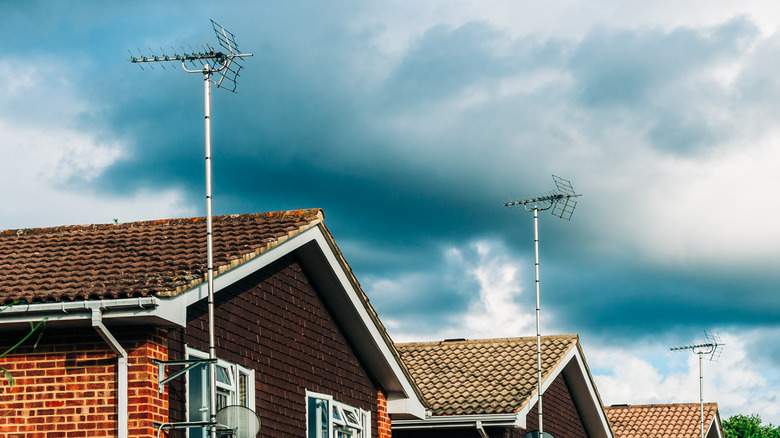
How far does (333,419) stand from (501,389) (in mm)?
6475

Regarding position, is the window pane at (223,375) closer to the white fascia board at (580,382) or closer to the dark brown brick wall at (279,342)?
the dark brown brick wall at (279,342)

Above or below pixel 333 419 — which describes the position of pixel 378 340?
above

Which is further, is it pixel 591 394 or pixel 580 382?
pixel 591 394

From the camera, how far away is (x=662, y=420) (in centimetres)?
3362

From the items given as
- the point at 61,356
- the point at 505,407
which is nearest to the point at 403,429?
the point at 505,407

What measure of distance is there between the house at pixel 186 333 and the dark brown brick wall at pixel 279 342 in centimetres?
3

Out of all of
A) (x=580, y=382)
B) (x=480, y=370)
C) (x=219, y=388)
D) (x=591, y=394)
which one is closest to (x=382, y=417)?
(x=480, y=370)

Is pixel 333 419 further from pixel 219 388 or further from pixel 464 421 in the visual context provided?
pixel 464 421

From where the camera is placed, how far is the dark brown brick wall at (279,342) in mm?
14219

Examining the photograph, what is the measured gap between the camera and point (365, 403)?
1905cm

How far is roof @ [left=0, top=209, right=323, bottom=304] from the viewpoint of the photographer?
12.0m

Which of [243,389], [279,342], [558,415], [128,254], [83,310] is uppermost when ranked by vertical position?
[128,254]

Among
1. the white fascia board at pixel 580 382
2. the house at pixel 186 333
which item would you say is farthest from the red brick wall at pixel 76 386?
the white fascia board at pixel 580 382

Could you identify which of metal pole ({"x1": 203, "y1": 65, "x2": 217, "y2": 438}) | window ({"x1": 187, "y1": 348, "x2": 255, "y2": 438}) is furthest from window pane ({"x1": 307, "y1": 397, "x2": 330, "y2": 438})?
metal pole ({"x1": 203, "y1": 65, "x2": 217, "y2": 438})
